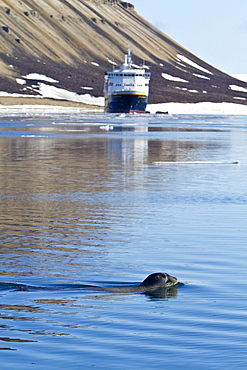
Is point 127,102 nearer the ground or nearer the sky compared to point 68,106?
nearer the ground

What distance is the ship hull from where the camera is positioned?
135m

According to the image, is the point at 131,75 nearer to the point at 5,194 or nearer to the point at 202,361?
the point at 5,194

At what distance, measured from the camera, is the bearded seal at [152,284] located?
34.8 feet

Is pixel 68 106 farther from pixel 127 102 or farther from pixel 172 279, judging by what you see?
pixel 172 279

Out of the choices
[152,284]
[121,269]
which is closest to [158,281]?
[152,284]

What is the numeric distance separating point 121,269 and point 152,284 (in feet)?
4.87

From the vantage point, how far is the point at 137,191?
23.1m

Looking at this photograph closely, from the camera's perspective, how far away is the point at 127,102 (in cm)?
13575

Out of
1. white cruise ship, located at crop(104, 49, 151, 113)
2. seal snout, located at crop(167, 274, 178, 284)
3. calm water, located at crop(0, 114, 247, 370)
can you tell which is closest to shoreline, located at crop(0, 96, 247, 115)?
white cruise ship, located at crop(104, 49, 151, 113)

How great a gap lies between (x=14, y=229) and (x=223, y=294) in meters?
6.57

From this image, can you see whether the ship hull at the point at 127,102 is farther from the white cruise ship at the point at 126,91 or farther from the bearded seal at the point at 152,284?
the bearded seal at the point at 152,284

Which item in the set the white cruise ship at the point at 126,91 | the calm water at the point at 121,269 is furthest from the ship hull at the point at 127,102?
the calm water at the point at 121,269

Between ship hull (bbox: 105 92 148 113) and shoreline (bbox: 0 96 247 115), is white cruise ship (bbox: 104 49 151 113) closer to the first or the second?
ship hull (bbox: 105 92 148 113)

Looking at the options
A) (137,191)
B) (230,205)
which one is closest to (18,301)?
(230,205)
